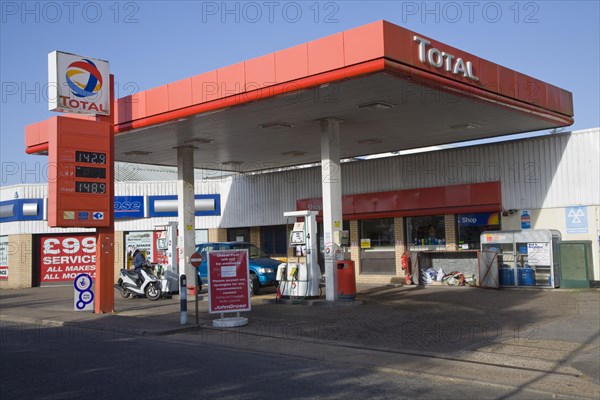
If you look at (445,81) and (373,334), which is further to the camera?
(445,81)

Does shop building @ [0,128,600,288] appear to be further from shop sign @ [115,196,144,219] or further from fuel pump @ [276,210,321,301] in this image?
fuel pump @ [276,210,321,301]

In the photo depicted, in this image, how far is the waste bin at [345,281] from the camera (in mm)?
17234

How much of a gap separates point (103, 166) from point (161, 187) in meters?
13.5

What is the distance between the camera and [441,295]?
18984mm

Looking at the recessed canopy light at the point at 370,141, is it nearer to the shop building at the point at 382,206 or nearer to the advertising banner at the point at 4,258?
the shop building at the point at 382,206

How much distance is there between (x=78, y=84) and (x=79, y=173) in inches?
97.4

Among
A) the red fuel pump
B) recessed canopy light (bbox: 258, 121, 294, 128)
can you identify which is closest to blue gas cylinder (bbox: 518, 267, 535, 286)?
the red fuel pump

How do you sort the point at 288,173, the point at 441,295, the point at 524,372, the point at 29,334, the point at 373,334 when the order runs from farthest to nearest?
the point at 288,173, the point at 441,295, the point at 29,334, the point at 373,334, the point at 524,372

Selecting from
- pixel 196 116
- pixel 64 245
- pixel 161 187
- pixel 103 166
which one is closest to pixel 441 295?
pixel 196 116

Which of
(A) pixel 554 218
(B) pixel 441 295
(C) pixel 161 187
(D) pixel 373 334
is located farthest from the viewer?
(C) pixel 161 187

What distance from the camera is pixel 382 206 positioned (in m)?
24.6

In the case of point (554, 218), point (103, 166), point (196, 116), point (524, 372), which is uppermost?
point (196, 116)

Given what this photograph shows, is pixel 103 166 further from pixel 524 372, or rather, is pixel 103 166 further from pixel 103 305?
pixel 524 372

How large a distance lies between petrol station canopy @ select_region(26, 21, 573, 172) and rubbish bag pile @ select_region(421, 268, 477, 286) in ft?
16.0
